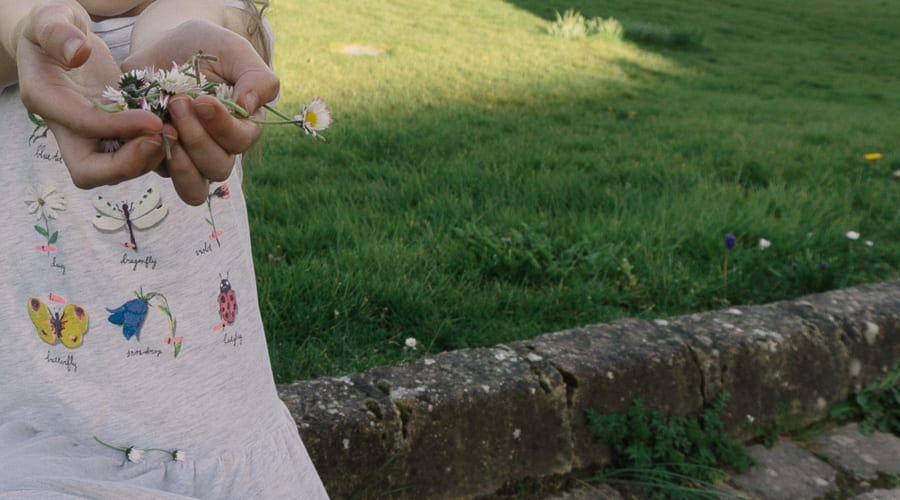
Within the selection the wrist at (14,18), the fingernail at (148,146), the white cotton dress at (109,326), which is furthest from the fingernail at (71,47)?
the white cotton dress at (109,326)

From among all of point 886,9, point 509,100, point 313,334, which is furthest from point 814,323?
point 886,9

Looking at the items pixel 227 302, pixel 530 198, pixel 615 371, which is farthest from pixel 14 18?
pixel 530 198

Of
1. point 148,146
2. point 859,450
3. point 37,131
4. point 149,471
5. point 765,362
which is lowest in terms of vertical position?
point 859,450

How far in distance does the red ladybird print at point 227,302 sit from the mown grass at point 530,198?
867mm

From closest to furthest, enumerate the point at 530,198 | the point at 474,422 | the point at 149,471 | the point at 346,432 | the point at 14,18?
the point at 14,18
the point at 149,471
the point at 346,432
the point at 474,422
the point at 530,198

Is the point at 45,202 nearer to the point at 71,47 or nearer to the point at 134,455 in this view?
the point at 134,455

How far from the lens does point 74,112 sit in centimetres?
82

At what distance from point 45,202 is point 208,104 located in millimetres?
581

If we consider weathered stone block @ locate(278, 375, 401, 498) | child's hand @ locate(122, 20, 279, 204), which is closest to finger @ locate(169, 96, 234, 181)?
child's hand @ locate(122, 20, 279, 204)

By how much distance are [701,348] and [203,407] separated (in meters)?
1.45

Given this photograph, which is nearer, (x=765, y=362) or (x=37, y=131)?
(x=37, y=131)

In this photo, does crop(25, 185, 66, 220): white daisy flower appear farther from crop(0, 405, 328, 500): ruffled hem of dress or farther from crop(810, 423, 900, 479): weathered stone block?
crop(810, 423, 900, 479): weathered stone block

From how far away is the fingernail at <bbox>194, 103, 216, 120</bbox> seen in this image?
81 centimetres

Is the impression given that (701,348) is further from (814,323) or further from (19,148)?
(19,148)
